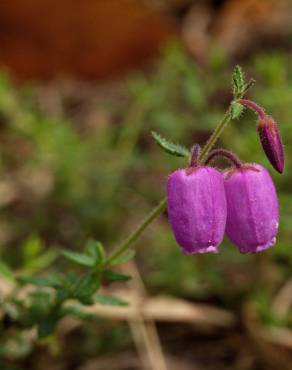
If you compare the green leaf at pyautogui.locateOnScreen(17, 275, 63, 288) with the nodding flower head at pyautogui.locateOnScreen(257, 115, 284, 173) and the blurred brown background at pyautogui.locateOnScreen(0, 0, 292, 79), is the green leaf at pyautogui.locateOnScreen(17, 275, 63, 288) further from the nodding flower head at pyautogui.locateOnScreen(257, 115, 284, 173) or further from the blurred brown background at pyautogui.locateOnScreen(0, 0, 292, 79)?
the blurred brown background at pyautogui.locateOnScreen(0, 0, 292, 79)

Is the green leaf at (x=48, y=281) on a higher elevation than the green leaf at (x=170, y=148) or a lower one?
lower

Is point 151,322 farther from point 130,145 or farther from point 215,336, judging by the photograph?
point 130,145

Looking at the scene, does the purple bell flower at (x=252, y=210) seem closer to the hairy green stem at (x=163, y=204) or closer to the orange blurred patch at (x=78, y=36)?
the hairy green stem at (x=163, y=204)

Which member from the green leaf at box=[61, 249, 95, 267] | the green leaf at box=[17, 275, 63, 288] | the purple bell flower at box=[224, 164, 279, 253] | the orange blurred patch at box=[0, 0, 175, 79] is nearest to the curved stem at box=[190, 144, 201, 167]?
the purple bell flower at box=[224, 164, 279, 253]

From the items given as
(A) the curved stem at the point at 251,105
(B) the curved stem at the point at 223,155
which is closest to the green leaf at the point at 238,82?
(A) the curved stem at the point at 251,105

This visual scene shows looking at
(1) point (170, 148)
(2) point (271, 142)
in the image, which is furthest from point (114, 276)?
(2) point (271, 142)

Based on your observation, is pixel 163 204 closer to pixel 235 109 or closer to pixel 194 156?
pixel 194 156
